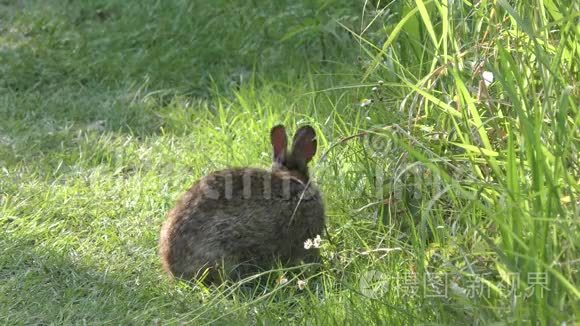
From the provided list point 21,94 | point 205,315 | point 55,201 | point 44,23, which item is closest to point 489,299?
point 205,315

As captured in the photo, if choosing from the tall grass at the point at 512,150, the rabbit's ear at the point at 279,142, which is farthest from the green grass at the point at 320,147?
the rabbit's ear at the point at 279,142

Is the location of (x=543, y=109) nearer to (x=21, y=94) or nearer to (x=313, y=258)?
(x=313, y=258)

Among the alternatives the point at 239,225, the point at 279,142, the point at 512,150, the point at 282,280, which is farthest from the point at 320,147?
the point at 512,150

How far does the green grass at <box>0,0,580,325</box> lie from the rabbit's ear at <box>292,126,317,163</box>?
0.21 meters

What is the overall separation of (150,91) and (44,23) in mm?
1295

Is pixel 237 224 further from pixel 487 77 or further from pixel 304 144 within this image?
pixel 487 77

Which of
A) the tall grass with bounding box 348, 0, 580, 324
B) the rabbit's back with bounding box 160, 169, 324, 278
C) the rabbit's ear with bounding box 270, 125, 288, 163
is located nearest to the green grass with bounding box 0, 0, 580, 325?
the tall grass with bounding box 348, 0, 580, 324

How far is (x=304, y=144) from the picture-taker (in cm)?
478

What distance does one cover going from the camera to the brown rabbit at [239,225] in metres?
4.47

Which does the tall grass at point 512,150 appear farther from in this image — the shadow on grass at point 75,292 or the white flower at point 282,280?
the shadow on grass at point 75,292

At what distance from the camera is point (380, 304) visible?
148 inches

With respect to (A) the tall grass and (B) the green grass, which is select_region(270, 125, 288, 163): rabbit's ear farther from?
(A) the tall grass

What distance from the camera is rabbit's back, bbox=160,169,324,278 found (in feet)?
14.7

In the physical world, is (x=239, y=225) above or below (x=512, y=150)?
below
